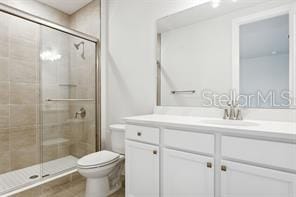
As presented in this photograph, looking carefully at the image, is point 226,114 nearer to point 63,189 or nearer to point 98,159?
point 98,159

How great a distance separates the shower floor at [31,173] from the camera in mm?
1821

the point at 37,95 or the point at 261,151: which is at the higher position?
the point at 37,95

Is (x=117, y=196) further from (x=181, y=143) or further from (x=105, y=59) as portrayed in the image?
(x=105, y=59)

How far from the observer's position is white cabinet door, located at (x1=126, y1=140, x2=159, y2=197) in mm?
1341

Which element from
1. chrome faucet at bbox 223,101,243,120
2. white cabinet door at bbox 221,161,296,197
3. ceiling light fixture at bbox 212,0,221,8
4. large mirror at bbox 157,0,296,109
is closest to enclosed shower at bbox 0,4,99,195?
large mirror at bbox 157,0,296,109

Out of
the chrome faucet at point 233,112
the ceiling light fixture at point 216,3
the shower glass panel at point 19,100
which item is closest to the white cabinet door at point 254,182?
the chrome faucet at point 233,112

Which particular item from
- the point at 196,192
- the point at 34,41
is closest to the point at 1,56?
the point at 34,41

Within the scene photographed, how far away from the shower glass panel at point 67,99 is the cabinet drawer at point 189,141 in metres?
1.52

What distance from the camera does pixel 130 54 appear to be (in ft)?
7.09

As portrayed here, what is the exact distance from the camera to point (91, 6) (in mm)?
2580

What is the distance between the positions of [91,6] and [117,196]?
2.58 metres

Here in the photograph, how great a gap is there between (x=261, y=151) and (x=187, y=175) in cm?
49

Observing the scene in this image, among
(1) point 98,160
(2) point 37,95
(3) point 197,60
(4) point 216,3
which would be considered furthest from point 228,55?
(2) point 37,95

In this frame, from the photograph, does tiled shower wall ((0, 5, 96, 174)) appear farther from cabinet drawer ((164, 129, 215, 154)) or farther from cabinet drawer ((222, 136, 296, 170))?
cabinet drawer ((222, 136, 296, 170))
